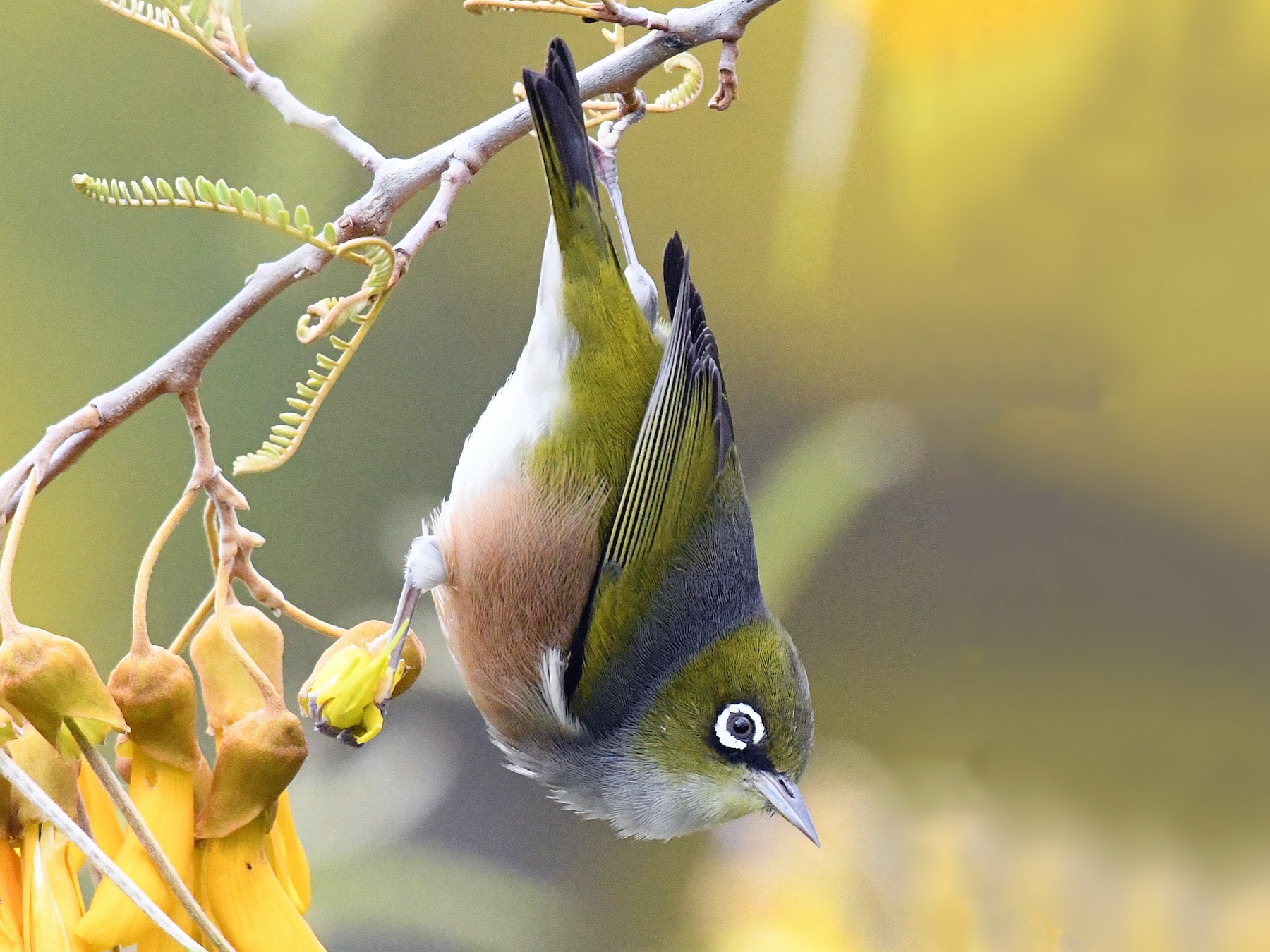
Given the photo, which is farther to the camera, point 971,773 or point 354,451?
point 354,451

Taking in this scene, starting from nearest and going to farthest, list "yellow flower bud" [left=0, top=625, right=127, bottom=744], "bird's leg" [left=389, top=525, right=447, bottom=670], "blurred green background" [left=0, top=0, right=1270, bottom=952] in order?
"yellow flower bud" [left=0, top=625, right=127, bottom=744]
"bird's leg" [left=389, top=525, right=447, bottom=670]
"blurred green background" [left=0, top=0, right=1270, bottom=952]

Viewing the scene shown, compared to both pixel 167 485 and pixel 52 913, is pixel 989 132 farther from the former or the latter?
pixel 52 913

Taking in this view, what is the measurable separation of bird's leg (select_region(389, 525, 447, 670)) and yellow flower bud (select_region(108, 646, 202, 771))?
0.92 feet

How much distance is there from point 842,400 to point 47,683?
1.31 meters

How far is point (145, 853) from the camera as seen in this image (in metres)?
0.66

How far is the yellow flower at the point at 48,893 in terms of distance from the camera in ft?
2.03

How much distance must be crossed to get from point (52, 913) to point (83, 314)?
1.19m

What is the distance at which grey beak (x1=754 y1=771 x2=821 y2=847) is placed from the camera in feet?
3.63

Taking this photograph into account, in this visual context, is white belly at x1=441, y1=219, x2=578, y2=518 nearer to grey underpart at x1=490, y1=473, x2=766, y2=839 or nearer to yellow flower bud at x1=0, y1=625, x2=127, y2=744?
grey underpart at x1=490, y1=473, x2=766, y2=839

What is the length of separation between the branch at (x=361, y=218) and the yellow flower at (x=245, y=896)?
22 cm

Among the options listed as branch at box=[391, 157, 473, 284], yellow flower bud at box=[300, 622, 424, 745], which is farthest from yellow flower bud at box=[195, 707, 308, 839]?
branch at box=[391, 157, 473, 284]

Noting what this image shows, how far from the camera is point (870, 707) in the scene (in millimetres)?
1758

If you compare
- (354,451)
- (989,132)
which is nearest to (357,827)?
(354,451)

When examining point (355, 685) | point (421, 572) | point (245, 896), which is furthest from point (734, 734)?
point (245, 896)
